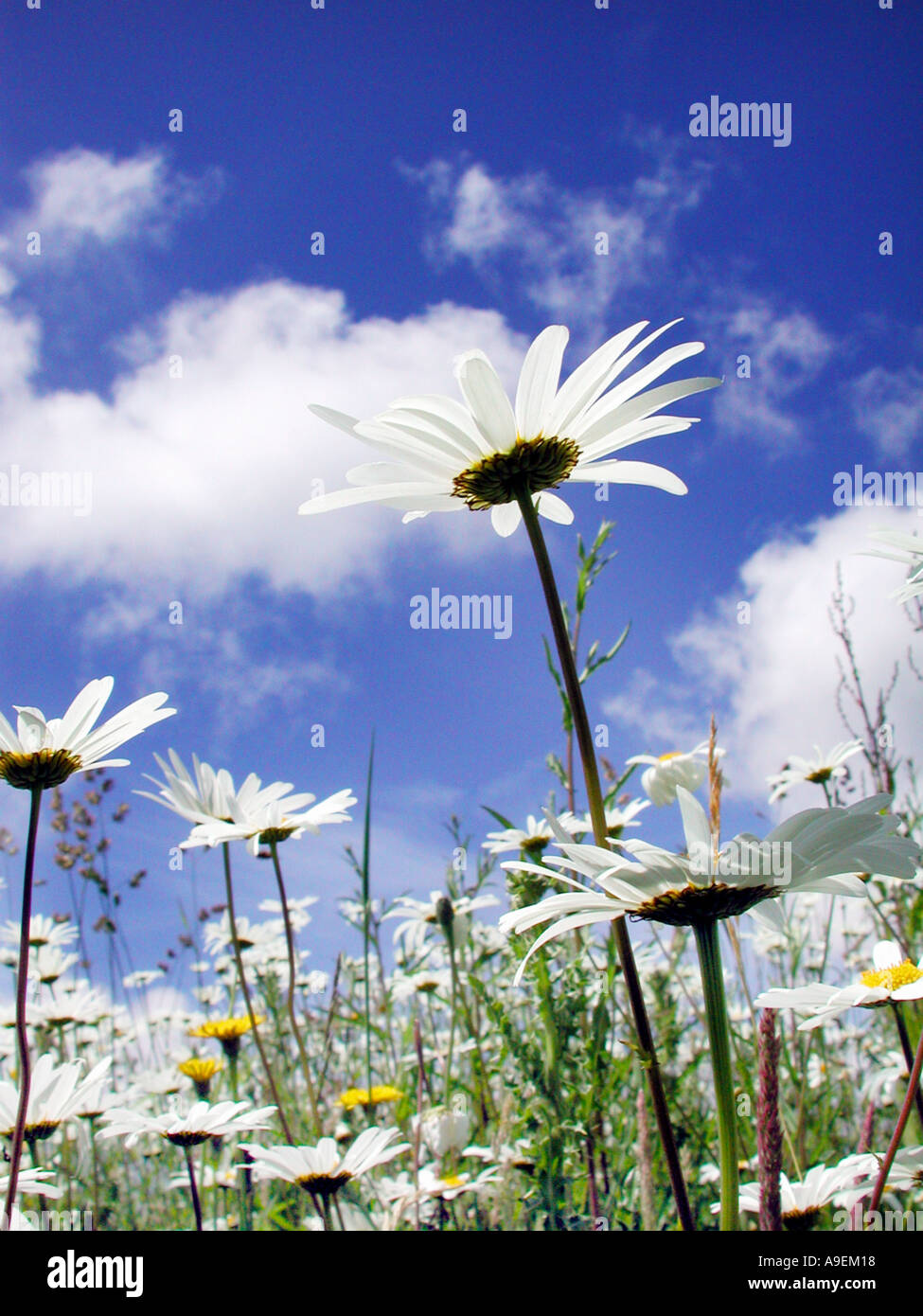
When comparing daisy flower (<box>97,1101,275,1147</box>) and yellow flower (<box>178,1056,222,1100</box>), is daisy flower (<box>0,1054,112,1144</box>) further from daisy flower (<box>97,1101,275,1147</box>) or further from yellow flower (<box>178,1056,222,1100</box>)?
yellow flower (<box>178,1056,222,1100</box>)

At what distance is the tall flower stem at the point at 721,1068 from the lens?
0.40 m

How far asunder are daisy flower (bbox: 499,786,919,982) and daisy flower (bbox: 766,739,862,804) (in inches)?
51.9

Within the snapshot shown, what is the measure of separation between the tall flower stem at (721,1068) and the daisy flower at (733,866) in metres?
0.02

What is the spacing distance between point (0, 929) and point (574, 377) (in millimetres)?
1774

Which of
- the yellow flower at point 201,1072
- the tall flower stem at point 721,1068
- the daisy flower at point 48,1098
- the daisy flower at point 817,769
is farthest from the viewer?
the daisy flower at point 817,769

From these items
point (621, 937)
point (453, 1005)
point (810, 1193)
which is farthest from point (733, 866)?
point (453, 1005)

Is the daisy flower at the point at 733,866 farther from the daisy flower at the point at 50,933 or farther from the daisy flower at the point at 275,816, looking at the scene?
the daisy flower at the point at 50,933

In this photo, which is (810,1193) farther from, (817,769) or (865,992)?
(817,769)

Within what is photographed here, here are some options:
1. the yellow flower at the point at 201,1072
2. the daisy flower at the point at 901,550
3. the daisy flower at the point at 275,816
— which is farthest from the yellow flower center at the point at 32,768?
the yellow flower at the point at 201,1072

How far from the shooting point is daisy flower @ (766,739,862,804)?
1740 millimetres

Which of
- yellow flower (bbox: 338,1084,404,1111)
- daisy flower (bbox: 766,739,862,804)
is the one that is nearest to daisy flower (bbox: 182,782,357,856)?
yellow flower (bbox: 338,1084,404,1111)
